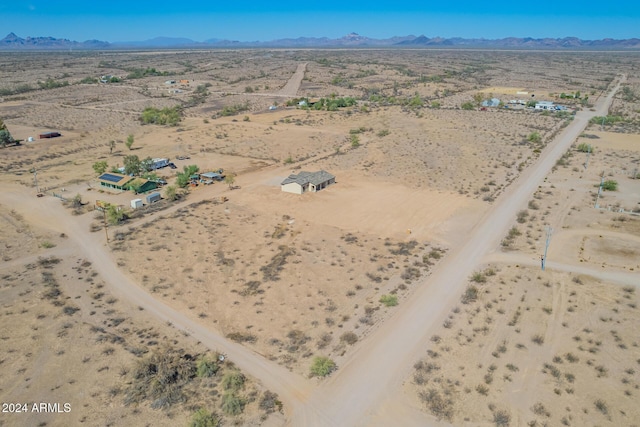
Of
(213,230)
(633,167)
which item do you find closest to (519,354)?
(213,230)

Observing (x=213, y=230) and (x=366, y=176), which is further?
(x=366, y=176)

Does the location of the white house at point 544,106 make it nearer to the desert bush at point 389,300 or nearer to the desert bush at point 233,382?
the desert bush at point 389,300

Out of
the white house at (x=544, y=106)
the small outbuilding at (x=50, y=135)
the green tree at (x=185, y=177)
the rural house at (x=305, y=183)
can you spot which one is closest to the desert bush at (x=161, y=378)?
the rural house at (x=305, y=183)

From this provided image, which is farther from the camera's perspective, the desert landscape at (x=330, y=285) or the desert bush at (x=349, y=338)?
the desert bush at (x=349, y=338)

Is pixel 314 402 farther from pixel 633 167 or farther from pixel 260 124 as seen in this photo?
pixel 260 124

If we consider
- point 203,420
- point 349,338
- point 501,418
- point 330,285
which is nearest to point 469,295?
point 330,285

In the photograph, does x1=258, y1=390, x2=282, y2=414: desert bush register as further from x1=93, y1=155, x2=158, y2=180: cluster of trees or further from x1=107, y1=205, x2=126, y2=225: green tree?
→ x1=93, y1=155, x2=158, y2=180: cluster of trees

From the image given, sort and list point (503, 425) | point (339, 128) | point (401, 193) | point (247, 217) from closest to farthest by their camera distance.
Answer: point (503, 425) → point (247, 217) → point (401, 193) → point (339, 128)

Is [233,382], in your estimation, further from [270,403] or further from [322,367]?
[322,367]
